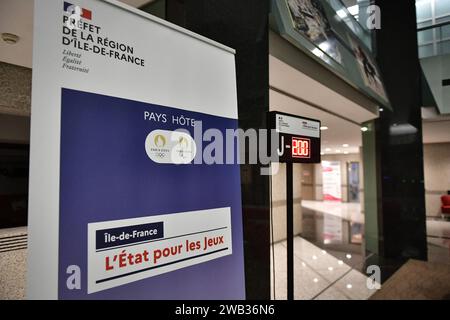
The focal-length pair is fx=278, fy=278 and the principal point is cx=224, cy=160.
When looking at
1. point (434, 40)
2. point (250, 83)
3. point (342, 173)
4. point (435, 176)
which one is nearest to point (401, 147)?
point (435, 176)

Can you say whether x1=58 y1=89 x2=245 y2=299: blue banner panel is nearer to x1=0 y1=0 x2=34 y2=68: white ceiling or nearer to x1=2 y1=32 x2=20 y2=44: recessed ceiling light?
x1=0 y1=0 x2=34 y2=68: white ceiling

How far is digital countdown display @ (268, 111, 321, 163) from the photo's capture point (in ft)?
5.74

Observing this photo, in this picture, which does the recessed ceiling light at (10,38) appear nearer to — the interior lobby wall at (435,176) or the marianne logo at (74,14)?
the marianne logo at (74,14)

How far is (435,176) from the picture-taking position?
6.14 metres

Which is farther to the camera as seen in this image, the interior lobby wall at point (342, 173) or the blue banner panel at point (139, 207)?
the interior lobby wall at point (342, 173)

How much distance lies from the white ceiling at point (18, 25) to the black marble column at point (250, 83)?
618mm

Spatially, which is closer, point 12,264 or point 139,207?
point 139,207

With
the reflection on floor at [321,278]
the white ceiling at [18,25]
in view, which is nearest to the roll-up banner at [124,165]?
the white ceiling at [18,25]

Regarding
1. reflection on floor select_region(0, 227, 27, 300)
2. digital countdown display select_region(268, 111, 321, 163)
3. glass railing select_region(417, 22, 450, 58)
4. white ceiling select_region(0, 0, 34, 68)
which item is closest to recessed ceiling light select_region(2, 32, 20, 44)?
white ceiling select_region(0, 0, 34, 68)

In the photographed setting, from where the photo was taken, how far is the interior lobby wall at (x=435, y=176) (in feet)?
19.7

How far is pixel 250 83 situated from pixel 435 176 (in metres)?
6.05

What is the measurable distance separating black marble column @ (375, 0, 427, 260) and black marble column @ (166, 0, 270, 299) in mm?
4560

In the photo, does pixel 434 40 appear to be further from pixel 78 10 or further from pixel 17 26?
pixel 17 26
